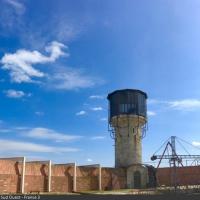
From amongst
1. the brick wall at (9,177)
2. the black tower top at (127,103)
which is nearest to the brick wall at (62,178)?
the brick wall at (9,177)

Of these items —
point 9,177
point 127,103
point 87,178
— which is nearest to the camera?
point 9,177

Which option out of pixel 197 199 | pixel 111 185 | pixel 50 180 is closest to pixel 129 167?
pixel 111 185

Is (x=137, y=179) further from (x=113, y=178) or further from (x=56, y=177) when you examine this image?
(x=56, y=177)

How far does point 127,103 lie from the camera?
58.1 metres

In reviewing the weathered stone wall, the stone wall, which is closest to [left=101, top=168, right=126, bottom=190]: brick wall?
the stone wall

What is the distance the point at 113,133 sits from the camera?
59.4 meters

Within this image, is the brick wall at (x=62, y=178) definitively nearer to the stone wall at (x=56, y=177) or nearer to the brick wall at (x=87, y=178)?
the stone wall at (x=56, y=177)

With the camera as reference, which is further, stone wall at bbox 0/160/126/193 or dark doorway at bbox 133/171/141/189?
dark doorway at bbox 133/171/141/189

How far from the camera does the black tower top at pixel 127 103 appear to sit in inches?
2280

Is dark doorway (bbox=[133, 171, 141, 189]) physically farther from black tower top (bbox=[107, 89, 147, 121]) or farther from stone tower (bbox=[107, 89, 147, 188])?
black tower top (bbox=[107, 89, 147, 121])

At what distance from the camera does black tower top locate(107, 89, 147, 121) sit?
57906 mm

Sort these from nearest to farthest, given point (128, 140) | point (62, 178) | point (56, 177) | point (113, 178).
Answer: point (56, 177) < point (62, 178) < point (113, 178) < point (128, 140)

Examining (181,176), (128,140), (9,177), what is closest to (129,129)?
(128,140)

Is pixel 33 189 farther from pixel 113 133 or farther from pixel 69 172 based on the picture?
pixel 113 133
